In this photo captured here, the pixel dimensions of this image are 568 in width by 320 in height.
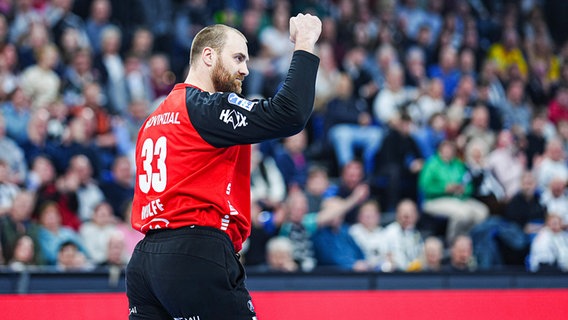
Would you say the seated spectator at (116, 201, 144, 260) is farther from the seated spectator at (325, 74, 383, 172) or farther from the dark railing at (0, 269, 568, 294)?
the seated spectator at (325, 74, 383, 172)

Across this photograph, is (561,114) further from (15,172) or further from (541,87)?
(15,172)

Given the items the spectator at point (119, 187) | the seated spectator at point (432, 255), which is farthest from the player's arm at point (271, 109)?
the spectator at point (119, 187)

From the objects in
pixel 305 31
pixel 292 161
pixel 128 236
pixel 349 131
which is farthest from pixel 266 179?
pixel 305 31

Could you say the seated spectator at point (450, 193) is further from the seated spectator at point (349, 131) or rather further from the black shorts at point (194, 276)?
the black shorts at point (194, 276)

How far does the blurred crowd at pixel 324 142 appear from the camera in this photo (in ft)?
34.3

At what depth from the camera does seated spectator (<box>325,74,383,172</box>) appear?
1296 cm

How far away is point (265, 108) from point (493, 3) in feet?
52.1

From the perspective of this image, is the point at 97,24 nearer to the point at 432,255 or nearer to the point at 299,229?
the point at 299,229

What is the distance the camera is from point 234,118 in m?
4.16

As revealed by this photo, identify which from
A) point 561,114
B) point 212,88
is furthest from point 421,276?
point 561,114

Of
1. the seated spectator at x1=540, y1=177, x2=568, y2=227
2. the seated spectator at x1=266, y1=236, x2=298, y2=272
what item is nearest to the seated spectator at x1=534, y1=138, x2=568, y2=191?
the seated spectator at x1=540, y1=177, x2=568, y2=227

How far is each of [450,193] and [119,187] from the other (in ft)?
13.7

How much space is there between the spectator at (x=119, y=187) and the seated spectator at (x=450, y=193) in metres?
3.74

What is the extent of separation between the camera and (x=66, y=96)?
12.2 m
